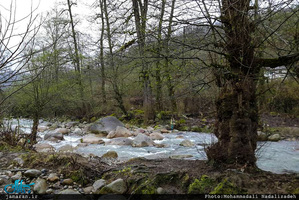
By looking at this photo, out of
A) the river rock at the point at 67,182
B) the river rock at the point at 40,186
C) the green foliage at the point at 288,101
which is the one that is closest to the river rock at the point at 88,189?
the river rock at the point at 67,182

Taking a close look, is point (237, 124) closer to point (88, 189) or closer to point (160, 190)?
point (160, 190)

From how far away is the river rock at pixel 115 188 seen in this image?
3.05 metres

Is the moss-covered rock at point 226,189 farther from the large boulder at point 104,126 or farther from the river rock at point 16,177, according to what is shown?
the large boulder at point 104,126

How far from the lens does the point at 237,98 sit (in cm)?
342

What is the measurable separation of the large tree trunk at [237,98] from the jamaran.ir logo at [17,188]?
254cm

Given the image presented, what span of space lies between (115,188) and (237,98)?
2046mm

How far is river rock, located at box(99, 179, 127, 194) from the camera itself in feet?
10.0

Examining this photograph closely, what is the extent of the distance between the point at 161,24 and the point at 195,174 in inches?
88.0

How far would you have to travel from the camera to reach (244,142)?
3373 millimetres

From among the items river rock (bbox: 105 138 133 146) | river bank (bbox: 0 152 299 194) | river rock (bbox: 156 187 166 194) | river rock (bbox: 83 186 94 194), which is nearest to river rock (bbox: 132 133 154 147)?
river rock (bbox: 105 138 133 146)

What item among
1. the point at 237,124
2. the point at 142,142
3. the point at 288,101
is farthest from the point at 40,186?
the point at 288,101

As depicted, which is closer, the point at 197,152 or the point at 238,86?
the point at 238,86

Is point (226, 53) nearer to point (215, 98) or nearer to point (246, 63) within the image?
point (246, 63)

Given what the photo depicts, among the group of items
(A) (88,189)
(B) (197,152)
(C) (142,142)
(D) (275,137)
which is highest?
(A) (88,189)
